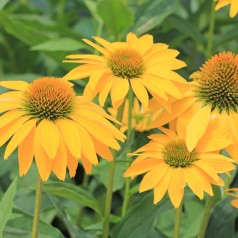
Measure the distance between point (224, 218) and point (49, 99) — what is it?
1.26 feet

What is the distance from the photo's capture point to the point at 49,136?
0.81 meters

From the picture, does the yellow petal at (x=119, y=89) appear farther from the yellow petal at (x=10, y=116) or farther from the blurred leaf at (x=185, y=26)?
the blurred leaf at (x=185, y=26)

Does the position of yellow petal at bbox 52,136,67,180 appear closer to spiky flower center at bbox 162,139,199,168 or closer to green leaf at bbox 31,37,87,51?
spiky flower center at bbox 162,139,199,168

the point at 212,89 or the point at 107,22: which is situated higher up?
the point at 107,22

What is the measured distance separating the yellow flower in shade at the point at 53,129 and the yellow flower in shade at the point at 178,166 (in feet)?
0.21

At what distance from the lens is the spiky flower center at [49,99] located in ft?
2.89

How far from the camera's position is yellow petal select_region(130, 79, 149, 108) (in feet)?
3.05

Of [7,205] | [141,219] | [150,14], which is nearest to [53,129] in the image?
[7,205]

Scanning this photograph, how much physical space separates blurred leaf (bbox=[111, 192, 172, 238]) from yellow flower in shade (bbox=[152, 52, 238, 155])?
137mm

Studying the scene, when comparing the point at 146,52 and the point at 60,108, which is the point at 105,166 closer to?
the point at 146,52

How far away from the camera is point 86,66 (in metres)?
0.99

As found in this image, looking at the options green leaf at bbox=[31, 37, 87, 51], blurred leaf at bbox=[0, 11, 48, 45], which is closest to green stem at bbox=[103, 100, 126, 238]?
green leaf at bbox=[31, 37, 87, 51]

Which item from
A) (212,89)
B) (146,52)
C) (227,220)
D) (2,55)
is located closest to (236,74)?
(212,89)

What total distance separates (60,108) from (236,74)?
29 centimetres
